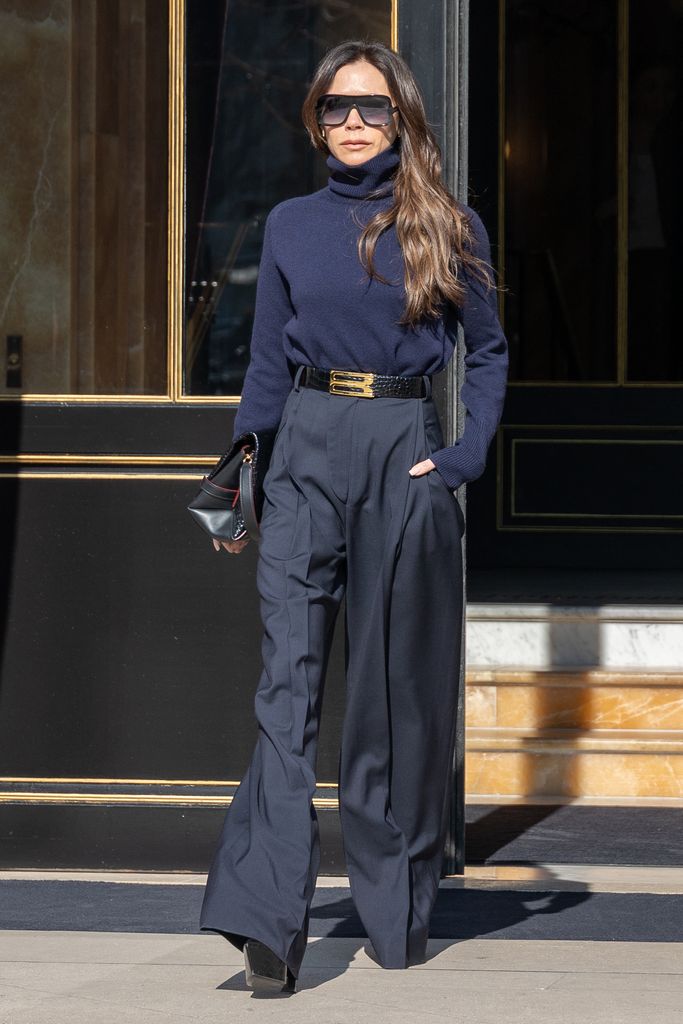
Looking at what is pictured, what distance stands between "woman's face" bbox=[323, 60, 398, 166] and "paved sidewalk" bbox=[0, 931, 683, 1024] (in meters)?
1.62

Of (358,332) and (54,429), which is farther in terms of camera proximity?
(54,429)

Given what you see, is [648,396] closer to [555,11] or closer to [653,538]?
[653,538]

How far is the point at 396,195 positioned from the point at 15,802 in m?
1.97

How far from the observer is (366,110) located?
3645mm

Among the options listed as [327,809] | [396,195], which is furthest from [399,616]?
[327,809]

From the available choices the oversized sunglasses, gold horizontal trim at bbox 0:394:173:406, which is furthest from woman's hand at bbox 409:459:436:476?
gold horizontal trim at bbox 0:394:173:406

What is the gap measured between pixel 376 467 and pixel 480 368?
0.33 metres

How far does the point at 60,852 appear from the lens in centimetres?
472

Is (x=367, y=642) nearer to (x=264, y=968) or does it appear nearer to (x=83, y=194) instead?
(x=264, y=968)

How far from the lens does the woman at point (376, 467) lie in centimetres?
359

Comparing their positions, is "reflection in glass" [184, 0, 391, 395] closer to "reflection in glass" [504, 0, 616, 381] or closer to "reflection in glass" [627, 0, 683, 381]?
"reflection in glass" [504, 0, 616, 381]

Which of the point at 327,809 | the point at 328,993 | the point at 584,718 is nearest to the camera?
the point at 328,993

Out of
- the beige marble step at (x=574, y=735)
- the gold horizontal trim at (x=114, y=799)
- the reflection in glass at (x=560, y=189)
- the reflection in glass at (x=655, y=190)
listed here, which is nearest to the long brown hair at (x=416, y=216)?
the gold horizontal trim at (x=114, y=799)

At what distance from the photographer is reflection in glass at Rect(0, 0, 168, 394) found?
4.82 m
